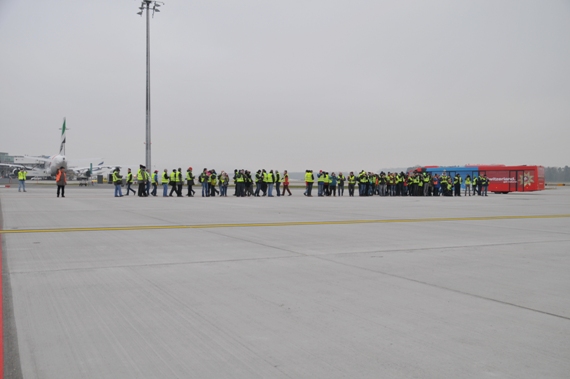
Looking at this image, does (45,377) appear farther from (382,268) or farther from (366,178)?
(366,178)

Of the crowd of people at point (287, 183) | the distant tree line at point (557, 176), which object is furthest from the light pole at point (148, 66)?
the distant tree line at point (557, 176)

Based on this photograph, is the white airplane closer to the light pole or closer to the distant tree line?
the light pole

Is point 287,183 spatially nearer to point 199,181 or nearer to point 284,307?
point 199,181

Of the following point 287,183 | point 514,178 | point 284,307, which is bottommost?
point 284,307

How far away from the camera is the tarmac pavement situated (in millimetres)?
3355

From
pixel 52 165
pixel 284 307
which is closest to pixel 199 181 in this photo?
pixel 284 307

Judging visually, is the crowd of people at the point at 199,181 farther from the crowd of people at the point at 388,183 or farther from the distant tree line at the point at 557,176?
the distant tree line at the point at 557,176

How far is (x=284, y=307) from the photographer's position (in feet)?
15.4

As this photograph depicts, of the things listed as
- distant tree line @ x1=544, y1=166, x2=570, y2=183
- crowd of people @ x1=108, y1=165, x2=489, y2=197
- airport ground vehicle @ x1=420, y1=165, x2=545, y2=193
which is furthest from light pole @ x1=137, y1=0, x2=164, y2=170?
distant tree line @ x1=544, y1=166, x2=570, y2=183

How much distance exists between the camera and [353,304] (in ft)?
15.8

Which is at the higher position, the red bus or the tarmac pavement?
the red bus

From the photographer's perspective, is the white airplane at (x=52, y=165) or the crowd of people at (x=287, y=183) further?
the white airplane at (x=52, y=165)

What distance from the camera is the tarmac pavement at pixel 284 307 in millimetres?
3355

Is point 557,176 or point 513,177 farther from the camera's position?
point 557,176
